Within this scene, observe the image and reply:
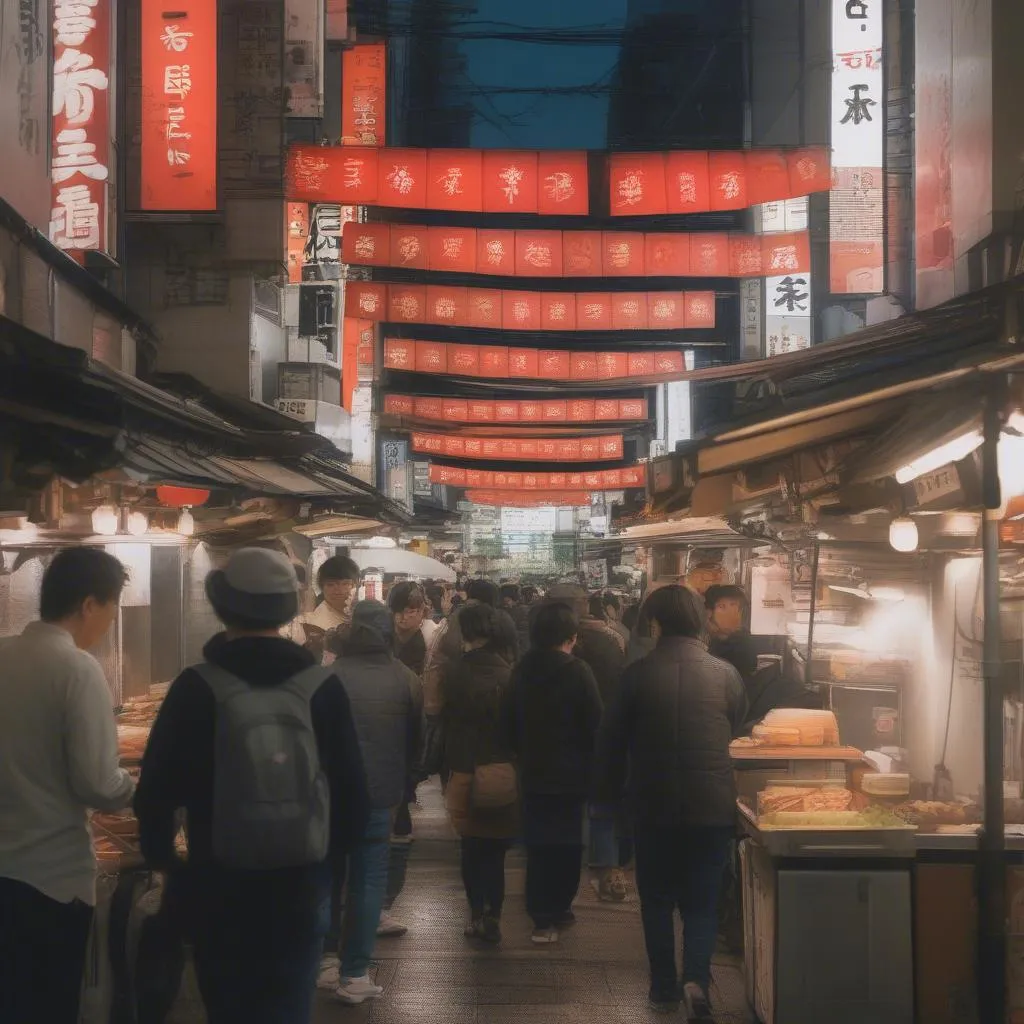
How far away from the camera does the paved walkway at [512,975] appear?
6.73 metres

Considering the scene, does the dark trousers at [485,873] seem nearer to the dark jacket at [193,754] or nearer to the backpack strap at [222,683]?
the dark jacket at [193,754]

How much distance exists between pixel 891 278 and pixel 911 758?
8.16 metres

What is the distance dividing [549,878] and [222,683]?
4.59 m

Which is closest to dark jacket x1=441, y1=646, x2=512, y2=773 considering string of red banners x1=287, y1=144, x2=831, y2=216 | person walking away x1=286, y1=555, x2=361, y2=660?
person walking away x1=286, y1=555, x2=361, y2=660

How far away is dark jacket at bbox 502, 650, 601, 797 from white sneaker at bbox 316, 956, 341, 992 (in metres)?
1.67

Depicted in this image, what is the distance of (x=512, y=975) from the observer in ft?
24.5

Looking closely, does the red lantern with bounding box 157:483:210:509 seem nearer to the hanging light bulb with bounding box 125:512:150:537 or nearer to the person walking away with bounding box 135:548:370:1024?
the hanging light bulb with bounding box 125:512:150:537

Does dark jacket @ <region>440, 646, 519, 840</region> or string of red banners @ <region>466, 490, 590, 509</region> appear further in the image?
string of red banners @ <region>466, 490, 590, 509</region>

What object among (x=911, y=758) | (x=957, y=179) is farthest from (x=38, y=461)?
(x=957, y=179)

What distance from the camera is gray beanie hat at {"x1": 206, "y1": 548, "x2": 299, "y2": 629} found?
4.34 meters

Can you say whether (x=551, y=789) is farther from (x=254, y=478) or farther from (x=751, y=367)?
(x=751, y=367)

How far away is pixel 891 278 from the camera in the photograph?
15.5m

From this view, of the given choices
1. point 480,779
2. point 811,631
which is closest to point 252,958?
point 480,779

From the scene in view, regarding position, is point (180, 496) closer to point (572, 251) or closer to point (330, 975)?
point (330, 975)
